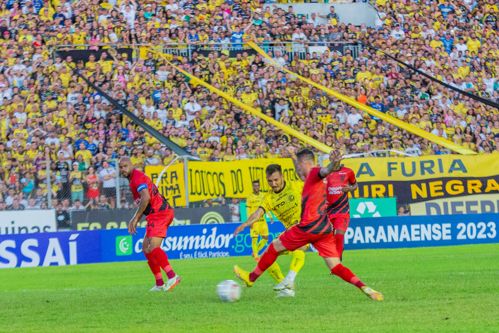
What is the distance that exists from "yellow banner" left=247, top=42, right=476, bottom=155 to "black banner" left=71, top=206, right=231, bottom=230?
6.83 m

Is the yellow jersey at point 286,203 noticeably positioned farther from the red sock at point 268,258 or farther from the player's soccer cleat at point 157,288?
the red sock at point 268,258

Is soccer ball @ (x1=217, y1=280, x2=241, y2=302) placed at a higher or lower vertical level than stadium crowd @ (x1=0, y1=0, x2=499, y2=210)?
lower

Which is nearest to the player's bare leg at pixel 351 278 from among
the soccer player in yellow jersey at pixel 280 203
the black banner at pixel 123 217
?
the soccer player in yellow jersey at pixel 280 203

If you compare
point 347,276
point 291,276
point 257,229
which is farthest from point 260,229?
point 347,276

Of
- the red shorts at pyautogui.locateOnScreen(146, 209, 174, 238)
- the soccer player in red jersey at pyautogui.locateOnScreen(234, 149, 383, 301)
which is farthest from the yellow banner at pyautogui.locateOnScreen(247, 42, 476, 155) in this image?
the soccer player in red jersey at pyautogui.locateOnScreen(234, 149, 383, 301)

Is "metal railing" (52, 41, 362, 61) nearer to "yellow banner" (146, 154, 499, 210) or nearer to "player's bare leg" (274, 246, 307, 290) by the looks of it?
Answer: "yellow banner" (146, 154, 499, 210)

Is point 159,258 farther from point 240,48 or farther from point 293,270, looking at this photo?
point 240,48

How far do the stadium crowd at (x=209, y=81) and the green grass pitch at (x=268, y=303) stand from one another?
20.9ft

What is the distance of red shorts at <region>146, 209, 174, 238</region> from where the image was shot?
57.1 ft

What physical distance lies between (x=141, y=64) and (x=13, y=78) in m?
4.12

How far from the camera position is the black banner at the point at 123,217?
28.3 metres

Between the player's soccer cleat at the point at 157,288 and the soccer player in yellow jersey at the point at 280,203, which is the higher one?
the soccer player in yellow jersey at the point at 280,203

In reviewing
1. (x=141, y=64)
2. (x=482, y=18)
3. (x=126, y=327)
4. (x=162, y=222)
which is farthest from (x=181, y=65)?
(x=126, y=327)

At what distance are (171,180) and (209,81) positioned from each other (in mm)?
7237
